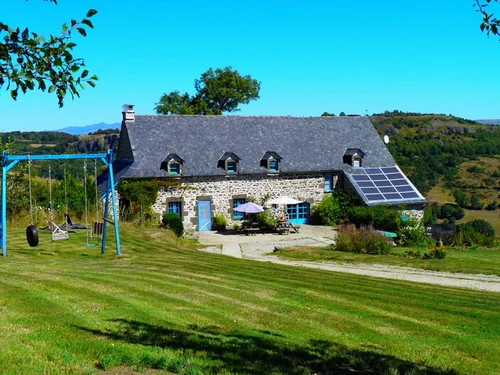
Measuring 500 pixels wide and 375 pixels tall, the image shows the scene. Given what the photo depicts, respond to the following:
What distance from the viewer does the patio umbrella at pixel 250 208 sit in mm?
30087

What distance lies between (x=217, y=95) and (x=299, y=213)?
1476 cm

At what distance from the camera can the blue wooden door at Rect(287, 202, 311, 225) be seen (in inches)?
1345

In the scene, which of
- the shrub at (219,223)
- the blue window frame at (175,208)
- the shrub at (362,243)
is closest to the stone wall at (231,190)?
the blue window frame at (175,208)

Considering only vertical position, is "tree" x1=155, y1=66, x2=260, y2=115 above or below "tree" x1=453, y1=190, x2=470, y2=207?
above

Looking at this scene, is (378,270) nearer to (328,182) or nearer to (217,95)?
(328,182)

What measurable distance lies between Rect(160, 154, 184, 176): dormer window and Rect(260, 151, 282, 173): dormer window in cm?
473

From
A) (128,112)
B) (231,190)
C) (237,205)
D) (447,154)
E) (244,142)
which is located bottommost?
(237,205)

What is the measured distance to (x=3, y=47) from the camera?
557 cm

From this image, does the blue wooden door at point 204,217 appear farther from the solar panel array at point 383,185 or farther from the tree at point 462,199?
the tree at point 462,199

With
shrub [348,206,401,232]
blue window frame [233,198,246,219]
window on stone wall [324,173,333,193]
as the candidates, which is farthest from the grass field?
window on stone wall [324,173,333,193]

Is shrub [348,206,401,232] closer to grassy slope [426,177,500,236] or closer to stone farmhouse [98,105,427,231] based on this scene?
stone farmhouse [98,105,427,231]

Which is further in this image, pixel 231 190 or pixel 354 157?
pixel 354 157

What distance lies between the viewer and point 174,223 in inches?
1179

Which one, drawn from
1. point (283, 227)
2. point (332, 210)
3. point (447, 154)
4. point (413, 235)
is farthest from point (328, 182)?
point (447, 154)
